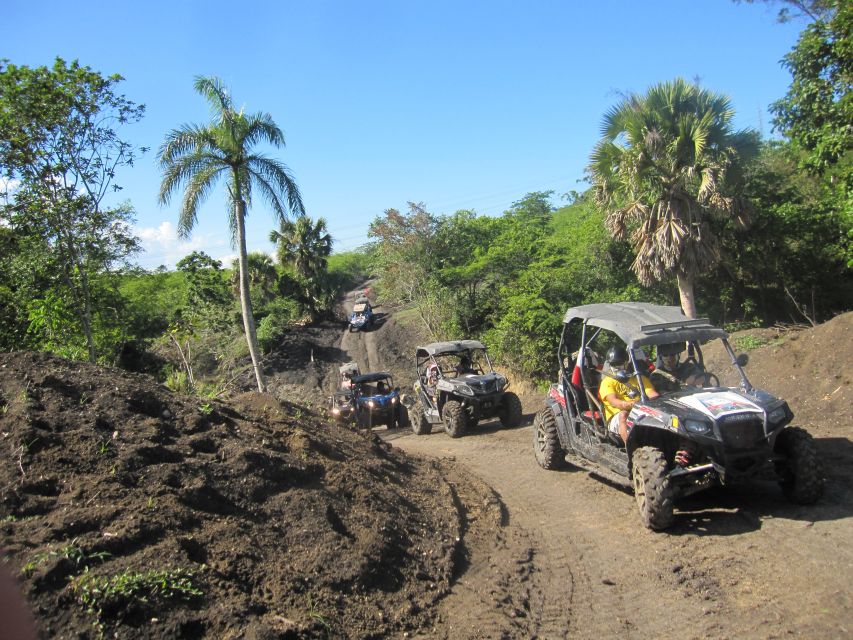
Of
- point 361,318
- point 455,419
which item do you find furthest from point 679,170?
point 361,318

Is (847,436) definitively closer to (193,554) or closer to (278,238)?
(193,554)

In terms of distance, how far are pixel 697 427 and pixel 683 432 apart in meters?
0.15

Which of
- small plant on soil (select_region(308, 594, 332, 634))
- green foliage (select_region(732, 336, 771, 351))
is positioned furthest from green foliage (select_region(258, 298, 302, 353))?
small plant on soil (select_region(308, 594, 332, 634))

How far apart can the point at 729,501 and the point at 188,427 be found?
5712 mm

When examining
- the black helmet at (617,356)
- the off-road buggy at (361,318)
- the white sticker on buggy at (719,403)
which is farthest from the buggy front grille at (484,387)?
the off-road buggy at (361,318)

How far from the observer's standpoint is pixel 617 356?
743cm

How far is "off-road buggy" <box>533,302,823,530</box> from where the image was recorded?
5.80 meters

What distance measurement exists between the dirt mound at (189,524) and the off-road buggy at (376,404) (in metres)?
9.61

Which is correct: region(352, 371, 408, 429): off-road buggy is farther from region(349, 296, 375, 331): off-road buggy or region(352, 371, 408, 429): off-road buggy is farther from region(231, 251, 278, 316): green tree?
region(231, 251, 278, 316): green tree

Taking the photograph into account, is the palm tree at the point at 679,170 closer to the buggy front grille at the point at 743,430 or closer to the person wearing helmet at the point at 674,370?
the person wearing helmet at the point at 674,370

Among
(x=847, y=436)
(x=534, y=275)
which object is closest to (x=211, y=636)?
(x=847, y=436)

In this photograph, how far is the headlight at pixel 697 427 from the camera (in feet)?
19.0

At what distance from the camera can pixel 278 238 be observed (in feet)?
141

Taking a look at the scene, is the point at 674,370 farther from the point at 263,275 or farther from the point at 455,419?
the point at 263,275
